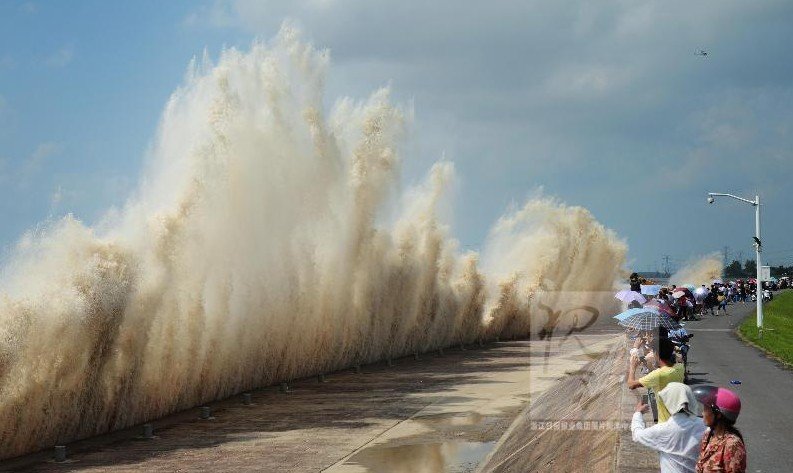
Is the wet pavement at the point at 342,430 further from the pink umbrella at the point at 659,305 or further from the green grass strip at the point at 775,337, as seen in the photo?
the green grass strip at the point at 775,337

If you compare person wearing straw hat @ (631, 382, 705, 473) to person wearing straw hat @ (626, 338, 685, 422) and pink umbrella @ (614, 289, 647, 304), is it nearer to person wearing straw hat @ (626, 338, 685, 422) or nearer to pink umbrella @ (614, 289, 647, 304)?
person wearing straw hat @ (626, 338, 685, 422)

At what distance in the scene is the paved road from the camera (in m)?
11.1

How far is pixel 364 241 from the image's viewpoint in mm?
29719

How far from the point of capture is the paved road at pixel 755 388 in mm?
11055

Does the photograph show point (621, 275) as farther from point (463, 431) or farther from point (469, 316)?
point (463, 431)

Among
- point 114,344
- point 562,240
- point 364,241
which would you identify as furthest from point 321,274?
point 562,240

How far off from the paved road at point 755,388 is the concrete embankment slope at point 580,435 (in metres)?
1.69

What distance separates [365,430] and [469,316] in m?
24.0

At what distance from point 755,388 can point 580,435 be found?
8188 mm

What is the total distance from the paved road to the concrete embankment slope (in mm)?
1694

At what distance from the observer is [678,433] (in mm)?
6332

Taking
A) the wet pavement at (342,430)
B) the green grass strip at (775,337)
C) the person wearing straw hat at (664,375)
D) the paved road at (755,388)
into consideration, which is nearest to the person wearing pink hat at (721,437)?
the person wearing straw hat at (664,375)

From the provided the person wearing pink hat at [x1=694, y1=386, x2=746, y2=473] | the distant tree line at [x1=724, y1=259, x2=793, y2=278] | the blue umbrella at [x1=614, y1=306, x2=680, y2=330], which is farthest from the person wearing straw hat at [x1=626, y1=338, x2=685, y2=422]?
the distant tree line at [x1=724, y1=259, x2=793, y2=278]

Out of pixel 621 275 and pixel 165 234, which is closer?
pixel 165 234
